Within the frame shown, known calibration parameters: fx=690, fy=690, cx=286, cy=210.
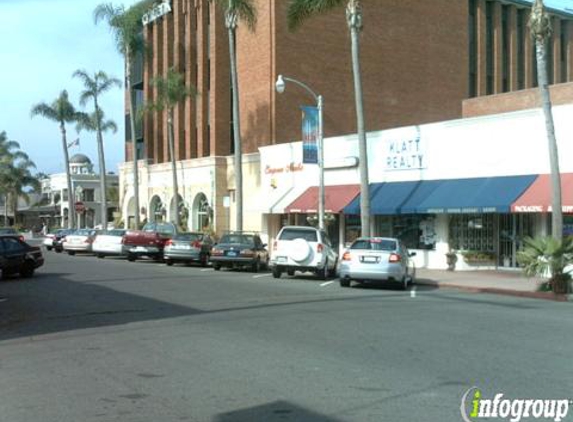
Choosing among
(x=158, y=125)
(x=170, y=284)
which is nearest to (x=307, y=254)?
(x=170, y=284)

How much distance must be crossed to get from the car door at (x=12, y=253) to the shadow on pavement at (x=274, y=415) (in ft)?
55.7

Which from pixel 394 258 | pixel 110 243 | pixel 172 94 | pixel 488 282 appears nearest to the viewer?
pixel 394 258

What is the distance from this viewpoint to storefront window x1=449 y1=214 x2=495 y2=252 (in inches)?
1029

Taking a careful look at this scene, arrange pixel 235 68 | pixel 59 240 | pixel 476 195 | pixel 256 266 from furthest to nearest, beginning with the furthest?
pixel 59 240
pixel 235 68
pixel 256 266
pixel 476 195

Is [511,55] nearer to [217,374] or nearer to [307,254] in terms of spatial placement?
[307,254]

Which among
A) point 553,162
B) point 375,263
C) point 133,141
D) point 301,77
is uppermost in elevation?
point 301,77

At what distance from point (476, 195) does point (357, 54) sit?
7.13 metres

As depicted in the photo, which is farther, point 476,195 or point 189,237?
point 189,237

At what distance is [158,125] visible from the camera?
173 ft

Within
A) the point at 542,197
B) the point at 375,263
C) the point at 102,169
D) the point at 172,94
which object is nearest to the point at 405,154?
the point at 542,197

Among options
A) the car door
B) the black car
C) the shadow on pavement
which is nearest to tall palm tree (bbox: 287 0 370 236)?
the black car

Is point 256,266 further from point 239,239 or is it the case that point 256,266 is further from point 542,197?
point 542,197

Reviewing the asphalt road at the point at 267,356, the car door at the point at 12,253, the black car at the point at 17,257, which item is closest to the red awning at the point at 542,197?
the asphalt road at the point at 267,356

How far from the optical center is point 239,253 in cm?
2520
